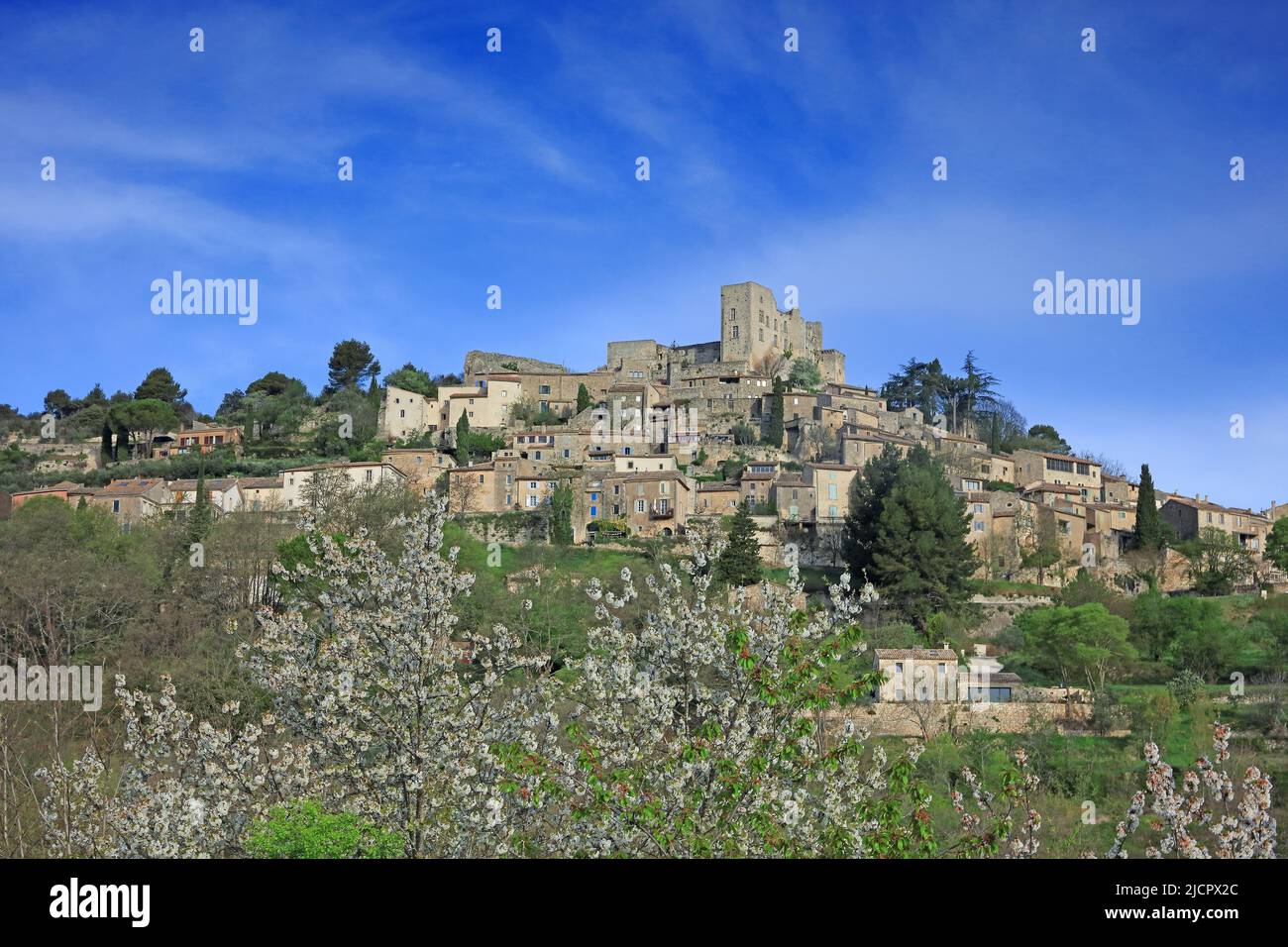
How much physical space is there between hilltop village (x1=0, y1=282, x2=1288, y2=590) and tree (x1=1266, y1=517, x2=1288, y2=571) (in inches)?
46.7

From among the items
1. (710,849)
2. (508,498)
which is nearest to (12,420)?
(508,498)

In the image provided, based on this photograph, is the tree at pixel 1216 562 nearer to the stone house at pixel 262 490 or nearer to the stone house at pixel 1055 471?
the stone house at pixel 1055 471

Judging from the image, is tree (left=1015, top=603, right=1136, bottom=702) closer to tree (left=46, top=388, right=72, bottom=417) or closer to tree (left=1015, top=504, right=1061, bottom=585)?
tree (left=1015, top=504, right=1061, bottom=585)

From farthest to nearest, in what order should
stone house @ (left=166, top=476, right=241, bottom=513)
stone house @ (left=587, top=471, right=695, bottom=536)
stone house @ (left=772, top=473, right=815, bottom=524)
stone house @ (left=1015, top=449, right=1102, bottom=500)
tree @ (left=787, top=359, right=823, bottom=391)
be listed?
tree @ (left=787, top=359, right=823, bottom=391)
stone house @ (left=1015, top=449, right=1102, bottom=500)
stone house @ (left=772, top=473, right=815, bottom=524)
stone house @ (left=587, top=471, right=695, bottom=536)
stone house @ (left=166, top=476, right=241, bottom=513)

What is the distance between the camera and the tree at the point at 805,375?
88875mm

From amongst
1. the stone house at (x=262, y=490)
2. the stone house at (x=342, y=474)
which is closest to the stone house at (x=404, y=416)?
the stone house at (x=342, y=474)

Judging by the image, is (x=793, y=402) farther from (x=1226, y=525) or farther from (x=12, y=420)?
(x=12, y=420)

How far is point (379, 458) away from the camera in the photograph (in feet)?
241

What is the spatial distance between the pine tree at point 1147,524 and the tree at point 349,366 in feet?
Result: 192

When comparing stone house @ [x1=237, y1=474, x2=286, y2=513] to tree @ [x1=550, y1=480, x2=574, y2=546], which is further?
stone house @ [x1=237, y1=474, x2=286, y2=513]

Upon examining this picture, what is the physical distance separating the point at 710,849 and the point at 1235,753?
33879 mm

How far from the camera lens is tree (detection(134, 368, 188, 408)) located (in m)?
97.7

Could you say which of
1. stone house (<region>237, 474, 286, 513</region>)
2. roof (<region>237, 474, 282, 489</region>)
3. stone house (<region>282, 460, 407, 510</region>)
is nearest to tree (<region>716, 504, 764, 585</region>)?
stone house (<region>282, 460, 407, 510</region>)

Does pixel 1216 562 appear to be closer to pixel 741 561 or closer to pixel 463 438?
pixel 741 561
